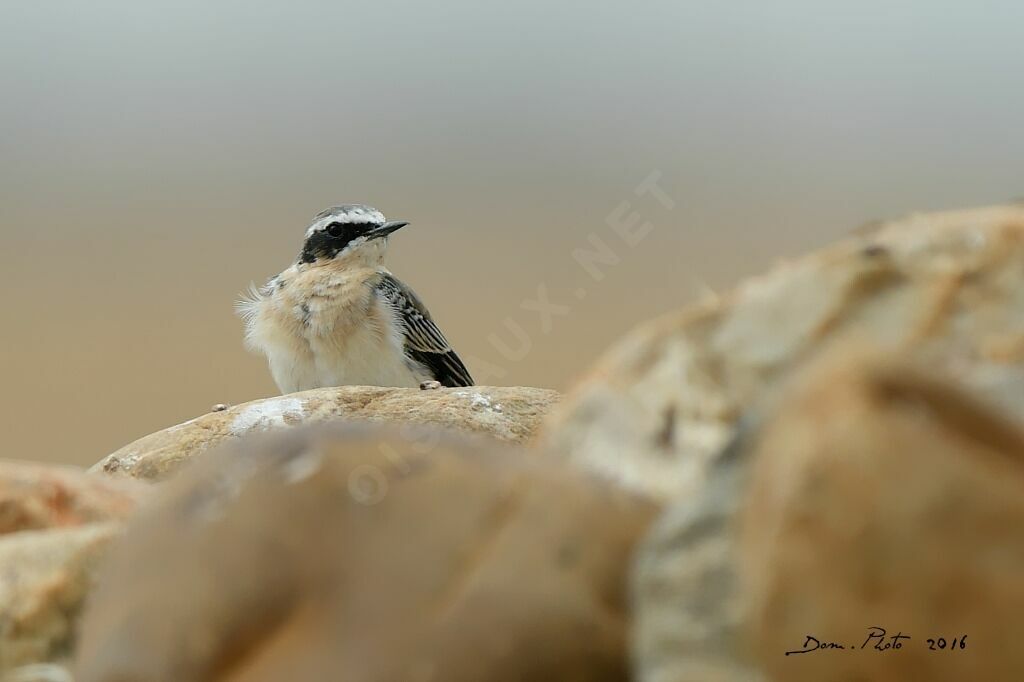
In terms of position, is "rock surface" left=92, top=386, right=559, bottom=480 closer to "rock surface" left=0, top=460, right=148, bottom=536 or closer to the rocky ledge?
"rock surface" left=0, top=460, right=148, bottom=536

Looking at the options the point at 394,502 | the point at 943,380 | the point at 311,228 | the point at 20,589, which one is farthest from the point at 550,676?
the point at 311,228

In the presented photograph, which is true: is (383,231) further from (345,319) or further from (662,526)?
(662,526)

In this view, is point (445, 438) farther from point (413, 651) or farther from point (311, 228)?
point (311, 228)

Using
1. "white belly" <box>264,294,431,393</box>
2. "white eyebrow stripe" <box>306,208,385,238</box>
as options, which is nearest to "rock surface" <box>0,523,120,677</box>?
"white belly" <box>264,294,431,393</box>

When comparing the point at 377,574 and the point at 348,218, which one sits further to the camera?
the point at 348,218

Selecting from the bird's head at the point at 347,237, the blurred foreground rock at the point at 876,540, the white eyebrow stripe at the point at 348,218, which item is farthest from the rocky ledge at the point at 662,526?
the white eyebrow stripe at the point at 348,218
